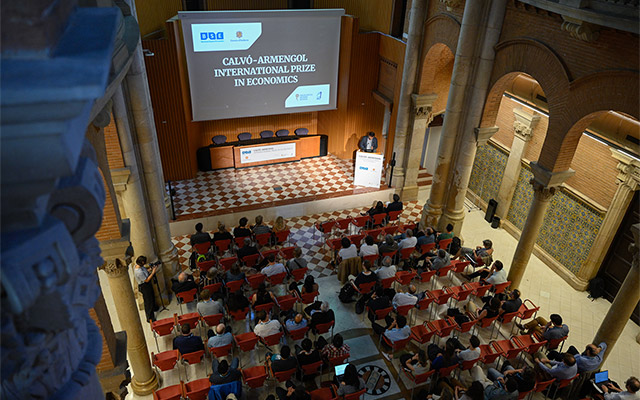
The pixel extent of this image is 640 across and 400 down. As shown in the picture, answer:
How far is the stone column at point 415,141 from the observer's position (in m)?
12.8

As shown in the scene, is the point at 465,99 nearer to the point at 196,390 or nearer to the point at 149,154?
the point at 149,154

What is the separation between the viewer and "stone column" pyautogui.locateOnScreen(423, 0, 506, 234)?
384 inches

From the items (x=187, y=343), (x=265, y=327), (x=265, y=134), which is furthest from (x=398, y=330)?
(x=265, y=134)


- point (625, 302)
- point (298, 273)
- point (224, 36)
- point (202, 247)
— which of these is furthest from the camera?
point (224, 36)

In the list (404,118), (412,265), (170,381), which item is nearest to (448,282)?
(412,265)

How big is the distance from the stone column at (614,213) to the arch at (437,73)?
4971 millimetres

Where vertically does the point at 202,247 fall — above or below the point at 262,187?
above

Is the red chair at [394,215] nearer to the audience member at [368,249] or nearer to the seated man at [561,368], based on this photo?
the audience member at [368,249]

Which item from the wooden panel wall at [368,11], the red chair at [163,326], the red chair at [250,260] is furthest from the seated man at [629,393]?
the wooden panel wall at [368,11]

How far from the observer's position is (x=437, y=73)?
42.8 ft

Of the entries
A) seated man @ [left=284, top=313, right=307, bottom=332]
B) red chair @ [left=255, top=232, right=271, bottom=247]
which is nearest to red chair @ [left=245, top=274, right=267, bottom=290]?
seated man @ [left=284, top=313, right=307, bottom=332]

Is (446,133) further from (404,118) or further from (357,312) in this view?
(357,312)

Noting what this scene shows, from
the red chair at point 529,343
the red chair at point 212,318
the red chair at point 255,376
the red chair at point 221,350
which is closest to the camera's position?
the red chair at point 255,376

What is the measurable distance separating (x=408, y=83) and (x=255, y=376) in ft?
29.8
